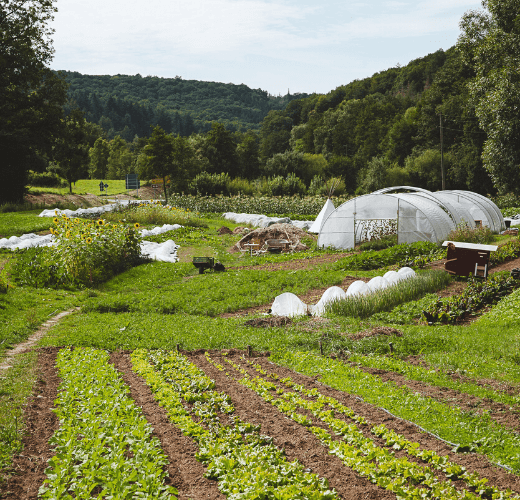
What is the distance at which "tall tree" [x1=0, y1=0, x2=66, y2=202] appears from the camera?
95.7ft

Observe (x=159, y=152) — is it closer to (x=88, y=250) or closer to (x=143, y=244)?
(x=143, y=244)

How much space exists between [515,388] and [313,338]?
11.8 feet

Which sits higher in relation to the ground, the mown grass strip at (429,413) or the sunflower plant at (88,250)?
the sunflower plant at (88,250)

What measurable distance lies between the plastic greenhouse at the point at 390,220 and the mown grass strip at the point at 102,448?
52.6ft

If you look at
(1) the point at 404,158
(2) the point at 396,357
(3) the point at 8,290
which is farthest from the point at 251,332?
(1) the point at 404,158

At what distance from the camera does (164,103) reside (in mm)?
170000

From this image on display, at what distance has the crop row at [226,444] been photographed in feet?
12.9

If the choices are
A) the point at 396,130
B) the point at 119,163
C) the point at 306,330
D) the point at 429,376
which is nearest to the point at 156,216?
the point at 306,330

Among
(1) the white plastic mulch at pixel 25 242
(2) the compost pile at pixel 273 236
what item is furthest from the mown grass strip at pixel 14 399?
(2) the compost pile at pixel 273 236

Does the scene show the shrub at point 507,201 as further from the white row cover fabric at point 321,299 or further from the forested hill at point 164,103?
the forested hill at point 164,103

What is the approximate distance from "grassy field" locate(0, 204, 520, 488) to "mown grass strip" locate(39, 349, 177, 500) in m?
0.82

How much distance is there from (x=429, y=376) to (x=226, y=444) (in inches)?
136

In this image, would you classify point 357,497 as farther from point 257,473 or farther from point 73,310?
point 73,310

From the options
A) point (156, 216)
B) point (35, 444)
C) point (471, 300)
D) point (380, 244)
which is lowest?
point (35, 444)
